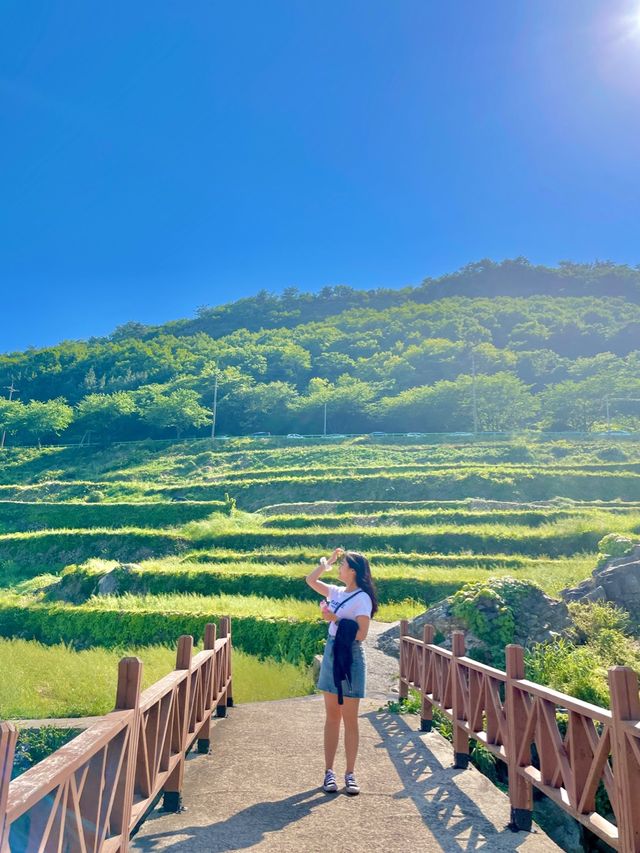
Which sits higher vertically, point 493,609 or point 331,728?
point 331,728

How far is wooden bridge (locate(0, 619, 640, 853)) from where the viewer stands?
2.91 meters

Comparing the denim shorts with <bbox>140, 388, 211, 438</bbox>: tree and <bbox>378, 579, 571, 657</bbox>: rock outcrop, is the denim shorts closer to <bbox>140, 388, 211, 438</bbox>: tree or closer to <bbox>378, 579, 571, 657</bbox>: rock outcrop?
<bbox>378, 579, 571, 657</bbox>: rock outcrop

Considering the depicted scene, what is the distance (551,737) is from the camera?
166 inches

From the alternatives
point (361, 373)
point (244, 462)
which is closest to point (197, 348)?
point (361, 373)

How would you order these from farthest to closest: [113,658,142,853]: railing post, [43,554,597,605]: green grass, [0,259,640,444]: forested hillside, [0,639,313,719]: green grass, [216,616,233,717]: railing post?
[0,259,640,444]: forested hillside → [43,554,597,605]: green grass → [0,639,313,719]: green grass → [216,616,233,717]: railing post → [113,658,142,853]: railing post

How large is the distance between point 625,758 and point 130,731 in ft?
9.08

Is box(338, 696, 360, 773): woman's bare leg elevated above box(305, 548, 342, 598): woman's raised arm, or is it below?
below

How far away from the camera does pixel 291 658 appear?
14.3 m

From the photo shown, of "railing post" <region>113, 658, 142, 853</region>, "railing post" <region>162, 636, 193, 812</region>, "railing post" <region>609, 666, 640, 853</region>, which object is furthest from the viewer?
"railing post" <region>162, 636, 193, 812</region>

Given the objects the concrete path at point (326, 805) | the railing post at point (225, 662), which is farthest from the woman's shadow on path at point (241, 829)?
the railing post at point (225, 662)

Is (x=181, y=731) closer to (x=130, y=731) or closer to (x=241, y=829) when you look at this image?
(x=241, y=829)

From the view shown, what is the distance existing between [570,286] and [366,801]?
495 feet

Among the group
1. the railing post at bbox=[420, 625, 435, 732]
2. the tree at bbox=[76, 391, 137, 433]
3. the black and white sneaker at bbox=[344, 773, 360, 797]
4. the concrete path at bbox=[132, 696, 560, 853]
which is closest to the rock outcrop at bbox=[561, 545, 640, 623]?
the railing post at bbox=[420, 625, 435, 732]

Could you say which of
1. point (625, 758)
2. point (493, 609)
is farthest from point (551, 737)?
point (493, 609)
